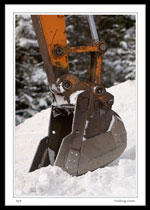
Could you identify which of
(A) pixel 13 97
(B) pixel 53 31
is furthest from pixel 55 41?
(A) pixel 13 97

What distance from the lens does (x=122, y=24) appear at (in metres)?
9.95

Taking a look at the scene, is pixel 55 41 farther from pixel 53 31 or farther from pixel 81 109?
pixel 81 109

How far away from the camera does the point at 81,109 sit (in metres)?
2.56

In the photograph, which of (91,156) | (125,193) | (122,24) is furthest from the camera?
(122,24)

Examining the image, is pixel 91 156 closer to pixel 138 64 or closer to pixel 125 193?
pixel 125 193

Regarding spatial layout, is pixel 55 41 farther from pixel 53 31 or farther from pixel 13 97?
pixel 13 97

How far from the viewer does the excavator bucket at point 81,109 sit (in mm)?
2525

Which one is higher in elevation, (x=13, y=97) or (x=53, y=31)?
(x=53, y=31)

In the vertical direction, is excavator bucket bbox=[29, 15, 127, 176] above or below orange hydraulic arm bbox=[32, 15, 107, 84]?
below

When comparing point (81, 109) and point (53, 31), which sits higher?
point (53, 31)

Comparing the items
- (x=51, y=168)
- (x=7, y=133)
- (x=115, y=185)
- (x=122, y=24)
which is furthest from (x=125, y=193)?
(x=122, y=24)

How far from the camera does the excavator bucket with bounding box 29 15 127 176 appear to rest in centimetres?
253

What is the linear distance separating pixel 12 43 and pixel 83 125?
96cm

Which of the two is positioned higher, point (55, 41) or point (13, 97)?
point (55, 41)
